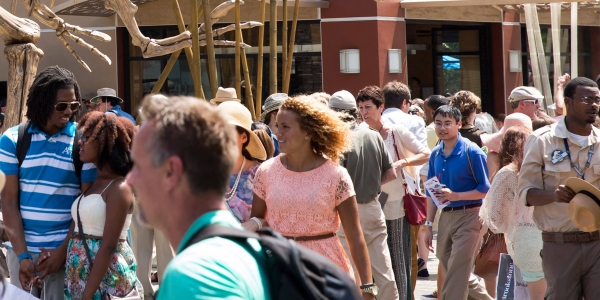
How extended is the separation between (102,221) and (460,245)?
3516mm

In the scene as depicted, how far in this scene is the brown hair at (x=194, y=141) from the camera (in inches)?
82.2

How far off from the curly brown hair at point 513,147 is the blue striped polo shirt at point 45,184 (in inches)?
131

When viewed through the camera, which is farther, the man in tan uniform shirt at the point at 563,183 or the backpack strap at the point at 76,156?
the man in tan uniform shirt at the point at 563,183

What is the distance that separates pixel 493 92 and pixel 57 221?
51.2ft

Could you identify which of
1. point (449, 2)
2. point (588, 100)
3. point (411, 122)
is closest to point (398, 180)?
point (411, 122)

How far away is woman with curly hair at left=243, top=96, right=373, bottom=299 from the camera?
468cm

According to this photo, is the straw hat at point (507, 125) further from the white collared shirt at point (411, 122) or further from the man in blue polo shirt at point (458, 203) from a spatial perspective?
the white collared shirt at point (411, 122)

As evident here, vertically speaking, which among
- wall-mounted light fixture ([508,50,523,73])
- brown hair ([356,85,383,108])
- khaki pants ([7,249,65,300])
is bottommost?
khaki pants ([7,249,65,300])

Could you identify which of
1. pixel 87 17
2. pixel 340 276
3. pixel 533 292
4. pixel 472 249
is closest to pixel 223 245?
pixel 340 276

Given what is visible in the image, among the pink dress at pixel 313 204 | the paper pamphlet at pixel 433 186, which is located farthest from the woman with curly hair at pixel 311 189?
the paper pamphlet at pixel 433 186

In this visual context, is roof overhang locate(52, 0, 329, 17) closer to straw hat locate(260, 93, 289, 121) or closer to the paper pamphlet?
straw hat locate(260, 93, 289, 121)

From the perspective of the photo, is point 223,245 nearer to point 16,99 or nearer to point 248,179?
point 248,179

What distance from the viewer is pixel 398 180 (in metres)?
7.52

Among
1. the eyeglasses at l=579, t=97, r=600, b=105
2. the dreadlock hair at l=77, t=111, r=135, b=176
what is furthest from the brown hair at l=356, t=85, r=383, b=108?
the dreadlock hair at l=77, t=111, r=135, b=176
